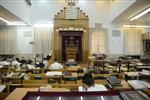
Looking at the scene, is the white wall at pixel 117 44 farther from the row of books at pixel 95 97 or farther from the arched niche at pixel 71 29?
the row of books at pixel 95 97

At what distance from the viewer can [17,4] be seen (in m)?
10.6

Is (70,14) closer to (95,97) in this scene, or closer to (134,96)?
(95,97)

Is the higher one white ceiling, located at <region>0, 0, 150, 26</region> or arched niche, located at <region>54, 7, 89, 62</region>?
white ceiling, located at <region>0, 0, 150, 26</region>

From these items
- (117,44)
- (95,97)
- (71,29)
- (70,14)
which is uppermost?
(70,14)

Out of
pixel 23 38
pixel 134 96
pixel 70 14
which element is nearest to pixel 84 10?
pixel 70 14

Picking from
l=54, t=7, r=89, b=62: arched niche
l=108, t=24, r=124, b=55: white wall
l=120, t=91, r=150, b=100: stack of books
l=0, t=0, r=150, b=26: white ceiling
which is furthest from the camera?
l=108, t=24, r=124, b=55: white wall

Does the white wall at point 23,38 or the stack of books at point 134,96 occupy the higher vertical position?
the white wall at point 23,38

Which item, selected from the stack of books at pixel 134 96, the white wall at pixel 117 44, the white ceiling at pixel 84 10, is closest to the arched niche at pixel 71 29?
the white ceiling at pixel 84 10

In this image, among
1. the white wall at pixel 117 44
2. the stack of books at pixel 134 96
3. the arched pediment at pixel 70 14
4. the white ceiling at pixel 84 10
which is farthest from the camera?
the white wall at pixel 117 44

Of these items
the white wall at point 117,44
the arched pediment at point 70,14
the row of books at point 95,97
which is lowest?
the row of books at point 95,97

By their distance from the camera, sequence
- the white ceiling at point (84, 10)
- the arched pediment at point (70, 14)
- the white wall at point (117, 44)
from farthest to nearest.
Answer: the white wall at point (117, 44)
the white ceiling at point (84, 10)
the arched pediment at point (70, 14)

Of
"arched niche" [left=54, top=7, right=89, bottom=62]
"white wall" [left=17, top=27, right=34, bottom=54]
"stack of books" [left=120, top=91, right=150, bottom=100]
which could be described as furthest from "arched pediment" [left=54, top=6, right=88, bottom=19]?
"stack of books" [left=120, top=91, right=150, bottom=100]

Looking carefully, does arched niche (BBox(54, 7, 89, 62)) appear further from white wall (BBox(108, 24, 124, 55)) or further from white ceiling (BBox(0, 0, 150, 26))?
white wall (BBox(108, 24, 124, 55))

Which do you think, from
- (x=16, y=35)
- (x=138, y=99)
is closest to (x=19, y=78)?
(x=138, y=99)
